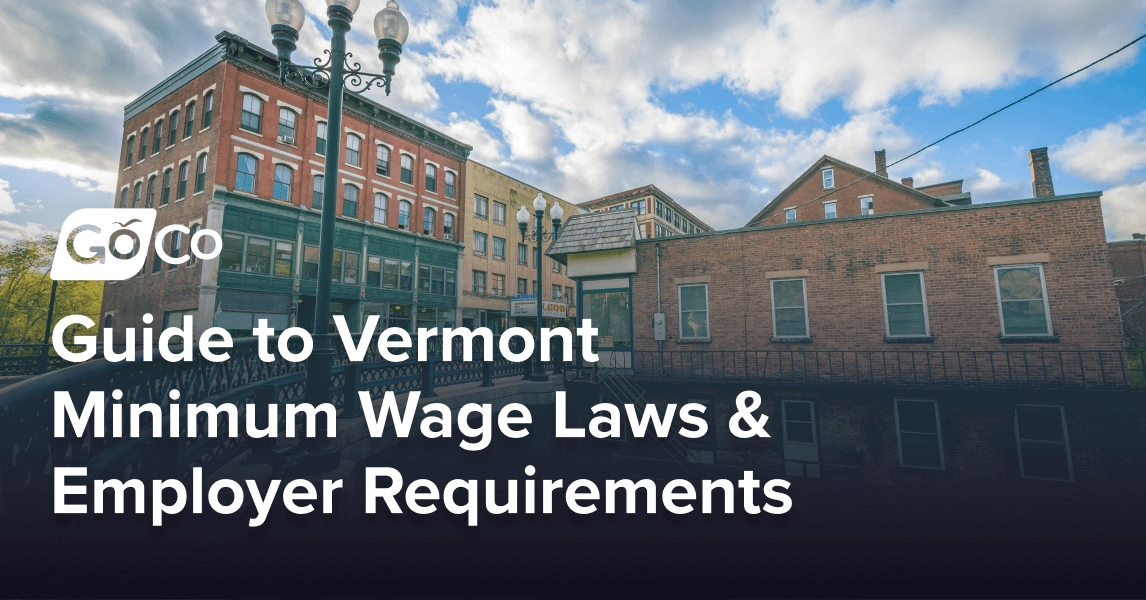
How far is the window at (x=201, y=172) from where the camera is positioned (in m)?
22.8

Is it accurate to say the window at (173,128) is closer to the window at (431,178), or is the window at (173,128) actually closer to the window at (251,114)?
the window at (251,114)

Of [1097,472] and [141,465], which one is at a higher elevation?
[141,465]

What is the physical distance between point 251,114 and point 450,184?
1304 centimetres

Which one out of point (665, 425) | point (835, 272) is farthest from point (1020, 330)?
point (665, 425)

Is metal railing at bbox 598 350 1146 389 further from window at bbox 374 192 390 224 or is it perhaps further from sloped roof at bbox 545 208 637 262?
window at bbox 374 192 390 224

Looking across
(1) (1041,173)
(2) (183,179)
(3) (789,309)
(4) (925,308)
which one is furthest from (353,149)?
(1) (1041,173)

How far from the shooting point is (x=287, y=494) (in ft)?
16.1

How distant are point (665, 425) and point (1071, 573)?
314 inches

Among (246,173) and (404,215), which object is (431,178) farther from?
(246,173)

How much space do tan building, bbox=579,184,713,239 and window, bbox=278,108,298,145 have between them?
3555cm

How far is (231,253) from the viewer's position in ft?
72.1

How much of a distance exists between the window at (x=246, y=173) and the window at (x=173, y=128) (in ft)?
17.8

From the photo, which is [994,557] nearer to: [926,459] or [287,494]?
[926,459]

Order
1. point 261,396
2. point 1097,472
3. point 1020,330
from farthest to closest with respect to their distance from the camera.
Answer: point 1020,330 < point 1097,472 < point 261,396
